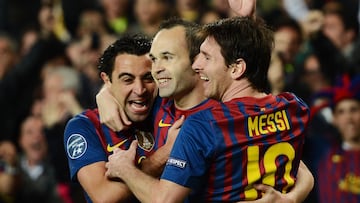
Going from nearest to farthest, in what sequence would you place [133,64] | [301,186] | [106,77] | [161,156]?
1. [161,156]
2. [301,186]
3. [133,64]
4. [106,77]

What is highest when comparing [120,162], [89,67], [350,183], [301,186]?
[120,162]

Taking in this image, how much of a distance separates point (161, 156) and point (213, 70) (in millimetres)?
500

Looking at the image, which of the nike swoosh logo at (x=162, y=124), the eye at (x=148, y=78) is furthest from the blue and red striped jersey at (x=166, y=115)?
the eye at (x=148, y=78)

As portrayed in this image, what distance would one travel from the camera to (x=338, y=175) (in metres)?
7.27

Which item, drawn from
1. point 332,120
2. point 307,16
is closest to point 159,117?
point 332,120

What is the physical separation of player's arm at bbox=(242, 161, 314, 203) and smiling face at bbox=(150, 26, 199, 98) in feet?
2.40

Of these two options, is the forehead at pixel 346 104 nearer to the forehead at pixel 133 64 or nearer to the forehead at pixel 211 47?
the forehead at pixel 133 64

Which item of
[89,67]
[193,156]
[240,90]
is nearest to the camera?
[193,156]

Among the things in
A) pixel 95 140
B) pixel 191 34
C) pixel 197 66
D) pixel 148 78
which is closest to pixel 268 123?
pixel 197 66

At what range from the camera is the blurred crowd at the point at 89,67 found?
25.8 ft

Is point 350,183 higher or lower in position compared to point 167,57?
lower

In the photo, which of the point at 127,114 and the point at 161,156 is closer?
the point at 161,156

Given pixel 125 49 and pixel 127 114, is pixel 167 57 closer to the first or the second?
pixel 125 49

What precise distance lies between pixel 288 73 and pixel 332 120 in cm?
72
